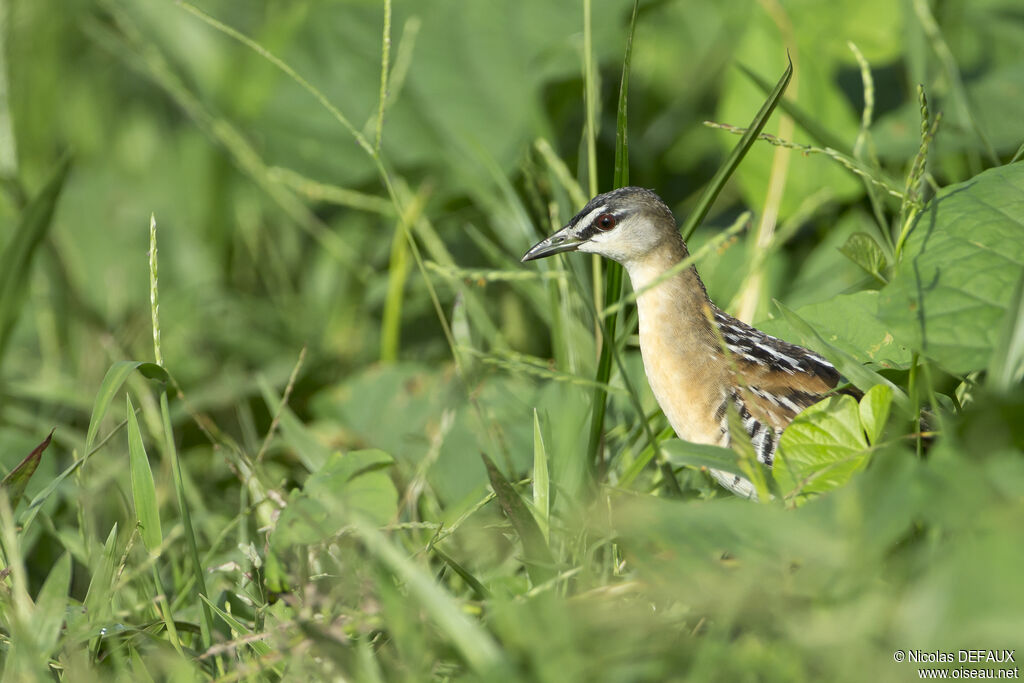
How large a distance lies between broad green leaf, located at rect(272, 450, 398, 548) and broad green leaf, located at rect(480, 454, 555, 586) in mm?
338

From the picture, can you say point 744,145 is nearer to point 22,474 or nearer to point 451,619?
point 451,619

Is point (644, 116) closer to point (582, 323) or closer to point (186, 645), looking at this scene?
point (582, 323)

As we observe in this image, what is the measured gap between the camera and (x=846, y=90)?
4.64 meters

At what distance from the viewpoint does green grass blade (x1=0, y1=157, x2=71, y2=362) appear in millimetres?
3488

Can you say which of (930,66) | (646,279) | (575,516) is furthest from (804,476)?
(930,66)

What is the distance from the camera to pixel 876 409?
2203 millimetres

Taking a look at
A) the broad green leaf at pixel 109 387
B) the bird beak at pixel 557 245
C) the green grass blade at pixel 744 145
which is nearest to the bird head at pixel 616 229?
the bird beak at pixel 557 245

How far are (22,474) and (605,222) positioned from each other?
179 cm

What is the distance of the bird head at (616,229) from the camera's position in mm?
3111

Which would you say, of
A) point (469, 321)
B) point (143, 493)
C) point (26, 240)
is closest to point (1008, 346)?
point (143, 493)

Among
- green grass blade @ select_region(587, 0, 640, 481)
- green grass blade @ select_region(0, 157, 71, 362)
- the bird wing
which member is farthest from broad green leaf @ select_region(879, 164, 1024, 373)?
green grass blade @ select_region(0, 157, 71, 362)

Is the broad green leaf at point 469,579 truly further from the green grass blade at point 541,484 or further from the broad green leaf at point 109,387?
the broad green leaf at point 109,387

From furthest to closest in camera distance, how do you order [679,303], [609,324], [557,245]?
[557,245]
[679,303]
[609,324]

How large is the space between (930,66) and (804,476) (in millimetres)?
2738
